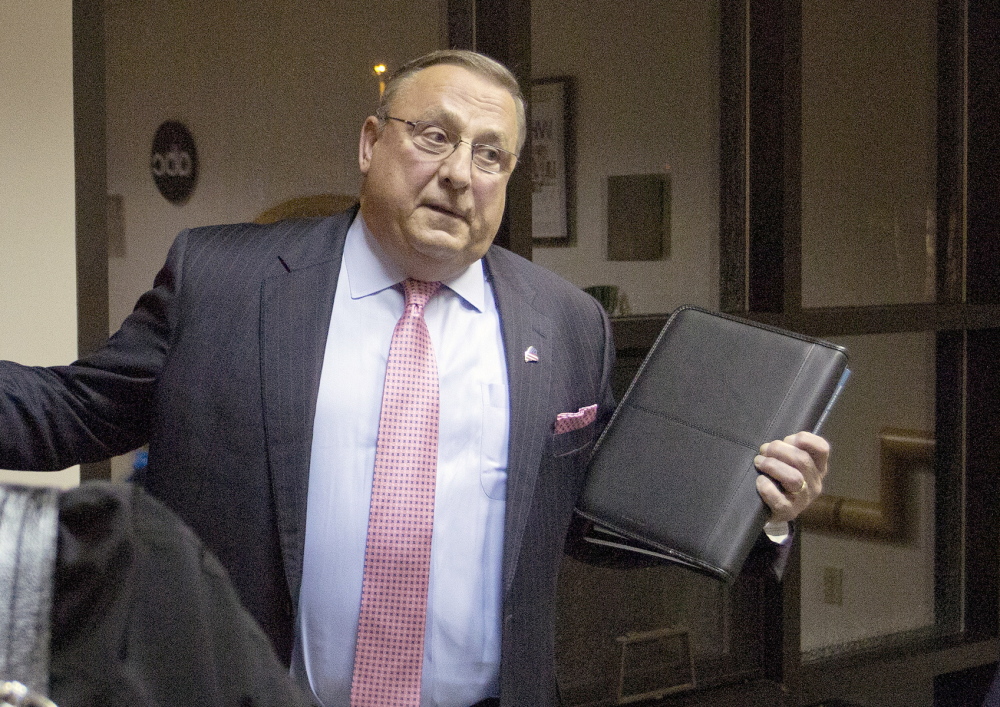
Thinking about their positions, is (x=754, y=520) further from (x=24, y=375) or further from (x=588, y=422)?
(x=24, y=375)

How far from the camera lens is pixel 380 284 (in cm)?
165

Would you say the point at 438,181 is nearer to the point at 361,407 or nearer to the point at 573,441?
the point at 361,407

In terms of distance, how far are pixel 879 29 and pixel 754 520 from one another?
184cm

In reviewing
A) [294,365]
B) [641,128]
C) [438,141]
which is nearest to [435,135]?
[438,141]

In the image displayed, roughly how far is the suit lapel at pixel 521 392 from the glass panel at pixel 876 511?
138 centimetres

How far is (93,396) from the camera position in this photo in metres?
1.52

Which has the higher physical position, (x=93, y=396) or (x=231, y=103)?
(x=231, y=103)

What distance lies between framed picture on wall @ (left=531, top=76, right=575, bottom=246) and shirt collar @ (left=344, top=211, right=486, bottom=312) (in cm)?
64

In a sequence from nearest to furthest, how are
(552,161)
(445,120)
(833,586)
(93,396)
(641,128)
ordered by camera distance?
(93,396)
(445,120)
(552,161)
(641,128)
(833,586)

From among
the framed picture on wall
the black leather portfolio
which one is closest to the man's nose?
the black leather portfolio

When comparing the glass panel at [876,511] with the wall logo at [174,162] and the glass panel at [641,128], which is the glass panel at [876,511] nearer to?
the glass panel at [641,128]

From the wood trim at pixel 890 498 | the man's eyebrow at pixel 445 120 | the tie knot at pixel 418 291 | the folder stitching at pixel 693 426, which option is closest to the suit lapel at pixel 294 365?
the tie knot at pixel 418 291

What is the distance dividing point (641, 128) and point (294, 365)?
1.27 metres

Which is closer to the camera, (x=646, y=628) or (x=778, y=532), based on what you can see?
(x=778, y=532)
